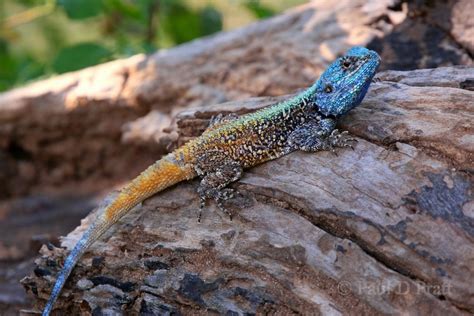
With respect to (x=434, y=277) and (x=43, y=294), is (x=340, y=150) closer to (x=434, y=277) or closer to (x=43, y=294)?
(x=434, y=277)

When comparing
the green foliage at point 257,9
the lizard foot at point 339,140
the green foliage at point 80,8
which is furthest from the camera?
the green foliage at point 257,9

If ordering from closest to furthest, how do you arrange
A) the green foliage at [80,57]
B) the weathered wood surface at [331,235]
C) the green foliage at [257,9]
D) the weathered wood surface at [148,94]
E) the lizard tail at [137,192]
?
the weathered wood surface at [331,235] → the lizard tail at [137,192] → the weathered wood surface at [148,94] → the green foliage at [80,57] → the green foliage at [257,9]

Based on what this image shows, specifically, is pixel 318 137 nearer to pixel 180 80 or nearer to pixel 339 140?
pixel 339 140

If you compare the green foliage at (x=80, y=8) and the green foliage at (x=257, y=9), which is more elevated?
the green foliage at (x=80, y=8)

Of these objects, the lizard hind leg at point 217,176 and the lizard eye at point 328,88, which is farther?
the lizard eye at point 328,88

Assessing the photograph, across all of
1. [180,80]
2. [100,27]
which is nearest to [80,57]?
[180,80]

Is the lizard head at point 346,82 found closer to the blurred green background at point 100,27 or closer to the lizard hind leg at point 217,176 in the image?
the lizard hind leg at point 217,176

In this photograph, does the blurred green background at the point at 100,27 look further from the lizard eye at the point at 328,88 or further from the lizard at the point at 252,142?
the lizard eye at the point at 328,88

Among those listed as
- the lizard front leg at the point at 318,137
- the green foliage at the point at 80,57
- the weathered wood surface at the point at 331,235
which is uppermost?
the green foliage at the point at 80,57

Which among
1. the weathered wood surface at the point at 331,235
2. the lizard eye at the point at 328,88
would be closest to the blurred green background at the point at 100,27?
the weathered wood surface at the point at 331,235
